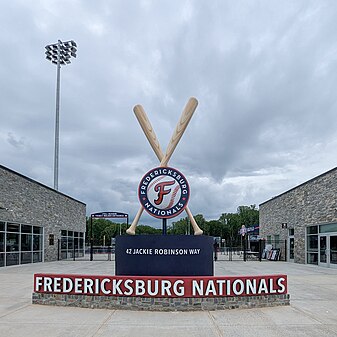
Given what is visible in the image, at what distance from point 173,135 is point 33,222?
17.2 metres

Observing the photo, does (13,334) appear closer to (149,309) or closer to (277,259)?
(149,309)

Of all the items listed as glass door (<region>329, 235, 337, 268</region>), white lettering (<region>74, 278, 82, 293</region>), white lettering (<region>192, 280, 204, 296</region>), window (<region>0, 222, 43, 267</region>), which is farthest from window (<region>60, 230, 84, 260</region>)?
white lettering (<region>192, 280, 204, 296</region>)

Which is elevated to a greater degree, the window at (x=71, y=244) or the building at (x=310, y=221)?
the building at (x=310, y=221)

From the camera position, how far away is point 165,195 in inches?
443

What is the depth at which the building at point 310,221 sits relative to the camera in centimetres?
2325

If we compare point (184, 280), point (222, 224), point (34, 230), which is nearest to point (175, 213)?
point (184, 280)

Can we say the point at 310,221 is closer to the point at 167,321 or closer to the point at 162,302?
the point at 162,302

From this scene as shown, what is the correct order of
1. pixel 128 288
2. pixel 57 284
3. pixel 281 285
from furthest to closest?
pixel 281 285 → pixel 57 284 → pixel 128 288

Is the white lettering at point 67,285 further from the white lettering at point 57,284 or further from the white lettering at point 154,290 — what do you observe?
the white lettering at point 154,290

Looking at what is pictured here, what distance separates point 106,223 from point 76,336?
101 meters

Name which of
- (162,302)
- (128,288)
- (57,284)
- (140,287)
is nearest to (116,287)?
(128,288)

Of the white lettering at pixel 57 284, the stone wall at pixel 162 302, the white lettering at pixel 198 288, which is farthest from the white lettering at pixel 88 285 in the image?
the white lettering at pixel 198 288

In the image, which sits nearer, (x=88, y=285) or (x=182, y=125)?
(x=88, y=285)

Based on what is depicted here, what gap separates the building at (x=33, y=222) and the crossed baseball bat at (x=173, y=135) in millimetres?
11708
